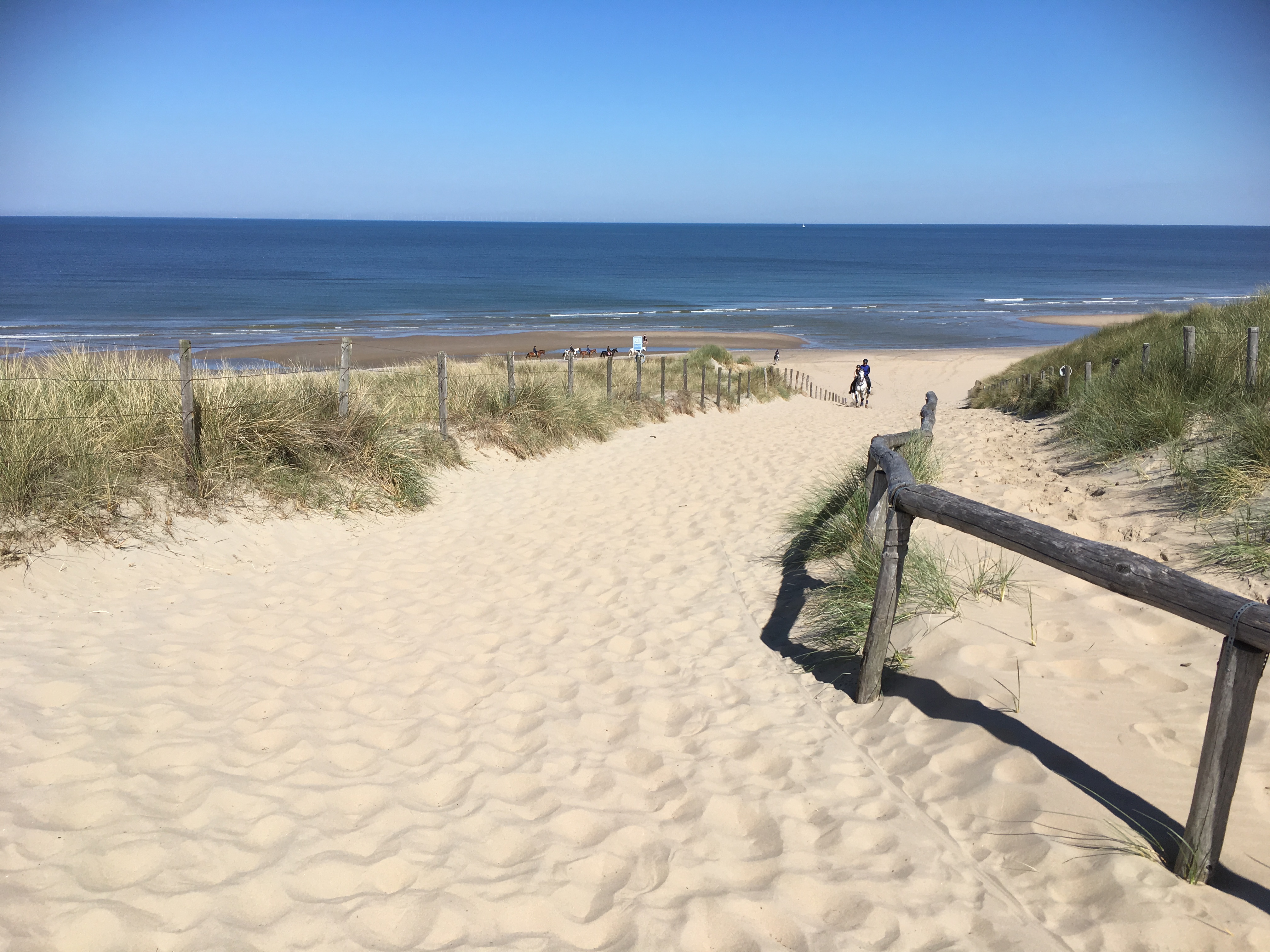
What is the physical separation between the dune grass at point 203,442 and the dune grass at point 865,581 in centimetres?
467

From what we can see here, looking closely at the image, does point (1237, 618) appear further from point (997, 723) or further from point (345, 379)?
point (345, 379)

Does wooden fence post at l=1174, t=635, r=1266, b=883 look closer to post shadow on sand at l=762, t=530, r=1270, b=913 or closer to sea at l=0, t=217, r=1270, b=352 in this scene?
post shadow on sand at l=762, t=530, r=1270, b=913

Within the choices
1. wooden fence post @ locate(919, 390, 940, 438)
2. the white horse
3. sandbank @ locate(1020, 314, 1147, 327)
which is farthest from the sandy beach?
sandbank @ locate(1020, 314, 1147, 327)

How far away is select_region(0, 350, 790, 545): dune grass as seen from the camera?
21.6 ft

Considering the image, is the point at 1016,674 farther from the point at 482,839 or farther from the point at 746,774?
the point at 482,839

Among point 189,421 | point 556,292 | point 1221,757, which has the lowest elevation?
point 1221,757

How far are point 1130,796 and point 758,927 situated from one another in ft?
5.07

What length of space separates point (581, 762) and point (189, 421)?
5447 mm

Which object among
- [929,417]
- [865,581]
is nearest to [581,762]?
[865,581]

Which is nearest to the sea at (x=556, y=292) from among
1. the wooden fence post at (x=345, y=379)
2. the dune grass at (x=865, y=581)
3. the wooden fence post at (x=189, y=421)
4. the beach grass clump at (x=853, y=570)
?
the wooden fence post at (x=345, y=379)

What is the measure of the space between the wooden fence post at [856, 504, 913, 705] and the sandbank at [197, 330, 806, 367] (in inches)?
981

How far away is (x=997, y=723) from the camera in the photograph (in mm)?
3879

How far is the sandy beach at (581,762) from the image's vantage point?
2.88 m

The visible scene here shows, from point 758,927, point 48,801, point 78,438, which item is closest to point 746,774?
point 758,927
